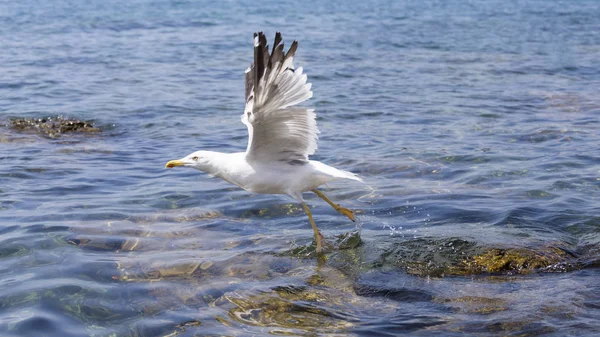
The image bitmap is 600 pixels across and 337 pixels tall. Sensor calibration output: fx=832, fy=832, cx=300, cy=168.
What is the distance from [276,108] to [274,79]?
262 mm

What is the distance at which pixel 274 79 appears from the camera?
6.11 metres

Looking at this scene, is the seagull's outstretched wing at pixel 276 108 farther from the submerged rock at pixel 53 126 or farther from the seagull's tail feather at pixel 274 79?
the submerged rock at pixel 53 126

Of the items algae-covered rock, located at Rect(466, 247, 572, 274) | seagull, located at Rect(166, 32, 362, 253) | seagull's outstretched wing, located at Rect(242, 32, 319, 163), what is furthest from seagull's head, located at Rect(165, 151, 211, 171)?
algae-covered rock, located at Rect(466, 247, 572, 274)

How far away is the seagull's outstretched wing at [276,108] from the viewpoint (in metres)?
6.07

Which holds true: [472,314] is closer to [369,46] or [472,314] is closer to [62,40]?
[369,46]

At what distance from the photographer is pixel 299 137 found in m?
6.79

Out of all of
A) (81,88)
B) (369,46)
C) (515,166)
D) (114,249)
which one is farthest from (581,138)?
(369,46)

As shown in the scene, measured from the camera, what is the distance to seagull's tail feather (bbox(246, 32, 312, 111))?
6035 mm

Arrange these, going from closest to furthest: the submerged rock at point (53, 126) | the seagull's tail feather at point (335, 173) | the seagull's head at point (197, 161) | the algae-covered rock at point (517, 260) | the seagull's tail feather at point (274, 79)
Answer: the seagull's tail feather at point (274, 79) → the algae-covered rock at point (517, 260) → the seagull's tail feather at point (335, 173) → the seagull's head at point (197, 161) → the submerged rock at point (53, 126)

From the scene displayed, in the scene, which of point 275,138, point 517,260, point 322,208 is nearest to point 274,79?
point 275,138

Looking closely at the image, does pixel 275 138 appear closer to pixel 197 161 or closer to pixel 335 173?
pixel 335 173

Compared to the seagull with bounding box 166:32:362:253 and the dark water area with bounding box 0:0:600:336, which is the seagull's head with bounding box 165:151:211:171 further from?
the dark water area with bounding box 0:0:600:336

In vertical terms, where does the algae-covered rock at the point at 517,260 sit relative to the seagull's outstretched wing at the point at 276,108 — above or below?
below

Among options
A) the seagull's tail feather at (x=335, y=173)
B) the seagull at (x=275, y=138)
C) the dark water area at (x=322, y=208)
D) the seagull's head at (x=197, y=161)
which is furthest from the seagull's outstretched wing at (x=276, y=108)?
the dark water area at (x=322, y=208)
